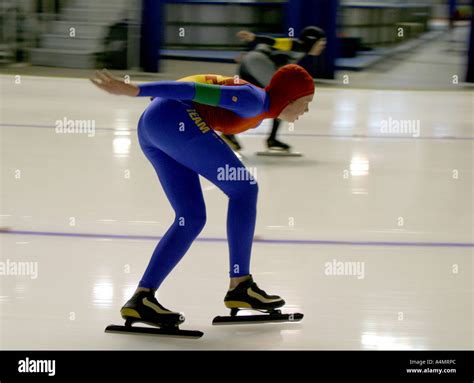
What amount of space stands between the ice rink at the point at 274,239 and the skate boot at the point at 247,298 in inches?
4.0

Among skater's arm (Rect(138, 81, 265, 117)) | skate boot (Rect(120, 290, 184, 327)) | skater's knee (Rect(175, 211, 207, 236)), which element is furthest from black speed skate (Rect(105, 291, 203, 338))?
skater's arm (Rect(138, 81, 265, 117))

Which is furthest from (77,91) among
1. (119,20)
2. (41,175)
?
(41,175)

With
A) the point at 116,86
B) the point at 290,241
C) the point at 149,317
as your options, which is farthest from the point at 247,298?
the point at 290,241

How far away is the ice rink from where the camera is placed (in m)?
3.65

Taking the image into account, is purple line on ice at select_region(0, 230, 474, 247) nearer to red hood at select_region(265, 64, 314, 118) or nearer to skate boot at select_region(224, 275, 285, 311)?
skate boot at select_region(224, 275, 285, 311)

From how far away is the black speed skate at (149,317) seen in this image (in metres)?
3.54

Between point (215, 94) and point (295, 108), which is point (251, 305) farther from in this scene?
point (215, 94)

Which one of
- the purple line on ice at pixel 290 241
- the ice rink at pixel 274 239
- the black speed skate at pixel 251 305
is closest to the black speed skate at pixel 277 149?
the ice rink at pixel 274 239

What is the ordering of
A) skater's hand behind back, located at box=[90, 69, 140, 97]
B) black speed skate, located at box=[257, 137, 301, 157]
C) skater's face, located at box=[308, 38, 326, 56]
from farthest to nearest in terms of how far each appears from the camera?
black speed skate, located at box=[257, 137, 301, 157] < skater's face, located at box=[308, 38, 326, 56] < skater's hand behind back, located at box=[90, 69, 140, 97]

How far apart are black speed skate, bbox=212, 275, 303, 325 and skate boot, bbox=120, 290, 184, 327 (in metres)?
0.23

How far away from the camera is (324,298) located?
407 cm

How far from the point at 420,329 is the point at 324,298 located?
0.55m

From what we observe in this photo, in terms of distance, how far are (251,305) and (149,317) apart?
46 centimetres

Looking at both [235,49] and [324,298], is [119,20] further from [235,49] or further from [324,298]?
[324,298]
